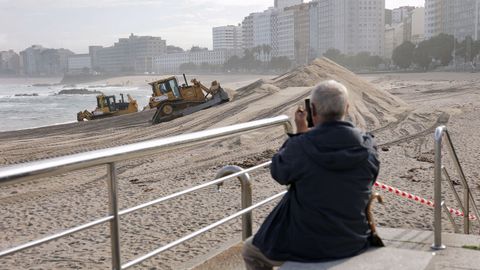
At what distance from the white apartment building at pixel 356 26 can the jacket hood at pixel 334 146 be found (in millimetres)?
148347

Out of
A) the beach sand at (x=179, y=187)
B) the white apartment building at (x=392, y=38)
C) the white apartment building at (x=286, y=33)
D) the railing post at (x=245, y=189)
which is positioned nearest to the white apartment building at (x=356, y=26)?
the white apartment building at (x=392, y=38)

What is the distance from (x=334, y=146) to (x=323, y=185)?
0.63 feet

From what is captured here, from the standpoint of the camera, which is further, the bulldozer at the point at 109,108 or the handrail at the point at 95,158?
the bulldozer at the point at 109,108

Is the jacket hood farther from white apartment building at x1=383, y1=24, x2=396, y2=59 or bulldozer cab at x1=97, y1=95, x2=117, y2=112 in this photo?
white apartment building at x1=383, y1=24, x2=396, y2=59

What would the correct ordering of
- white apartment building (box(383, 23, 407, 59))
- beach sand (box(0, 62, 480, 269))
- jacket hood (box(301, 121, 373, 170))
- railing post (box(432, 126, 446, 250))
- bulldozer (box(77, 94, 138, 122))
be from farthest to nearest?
white apartment building (box(383, 23, 407, 59)) → bulldozer (box(77, 94, 138, 122)) → beach sand (box(0, 62, 480, 269)) → railing post (box(432, 126, 446, 250)) → jacket hood (box(301, 121, 373, 170))

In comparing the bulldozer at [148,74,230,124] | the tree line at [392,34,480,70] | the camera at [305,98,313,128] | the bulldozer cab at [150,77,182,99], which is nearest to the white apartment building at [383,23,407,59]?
the tree line at [392,34,480,70]

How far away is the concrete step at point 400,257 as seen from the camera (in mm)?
2805

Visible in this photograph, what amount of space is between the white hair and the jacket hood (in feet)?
0.14

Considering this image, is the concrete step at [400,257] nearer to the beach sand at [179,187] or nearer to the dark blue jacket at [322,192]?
the dark blue jacket at [322,192]

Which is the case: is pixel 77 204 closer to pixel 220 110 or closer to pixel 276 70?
pixel 220 110

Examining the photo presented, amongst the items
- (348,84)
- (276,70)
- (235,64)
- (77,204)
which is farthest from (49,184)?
(235,64)

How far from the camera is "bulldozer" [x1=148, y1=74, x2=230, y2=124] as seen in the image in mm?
25969

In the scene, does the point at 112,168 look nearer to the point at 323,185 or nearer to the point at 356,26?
the point at 323,185

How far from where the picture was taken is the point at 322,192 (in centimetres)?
275
